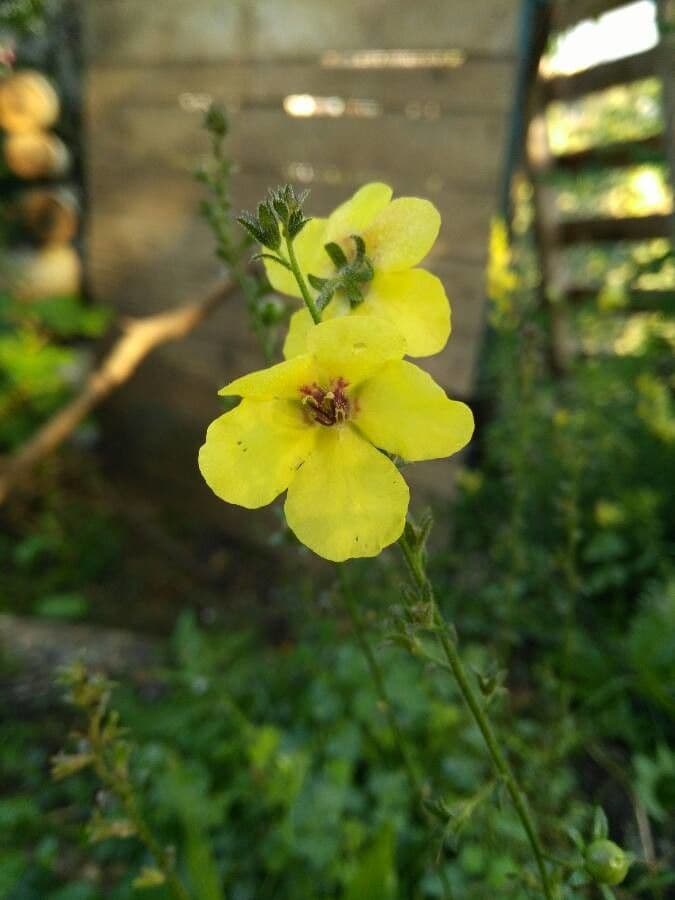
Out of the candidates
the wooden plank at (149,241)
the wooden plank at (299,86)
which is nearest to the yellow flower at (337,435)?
the wooden plank at (299,86)

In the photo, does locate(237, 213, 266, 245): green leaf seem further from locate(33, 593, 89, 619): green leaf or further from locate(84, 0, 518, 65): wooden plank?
Result: locate(33, 593, 89, 619): green leaf

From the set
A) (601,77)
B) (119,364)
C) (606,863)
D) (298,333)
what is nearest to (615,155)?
(601,77)

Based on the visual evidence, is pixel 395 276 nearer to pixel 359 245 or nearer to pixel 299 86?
pixel 359 245

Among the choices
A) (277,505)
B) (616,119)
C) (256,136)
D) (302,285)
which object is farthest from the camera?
(616,119)

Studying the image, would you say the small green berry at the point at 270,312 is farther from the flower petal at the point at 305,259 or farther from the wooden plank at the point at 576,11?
the wooden plank at the point at 576,11

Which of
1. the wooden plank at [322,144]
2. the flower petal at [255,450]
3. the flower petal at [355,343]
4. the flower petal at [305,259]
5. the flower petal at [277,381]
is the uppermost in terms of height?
the wooden plank at [322,144]

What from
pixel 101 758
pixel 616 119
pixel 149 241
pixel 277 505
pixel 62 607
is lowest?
pixel 62 607
